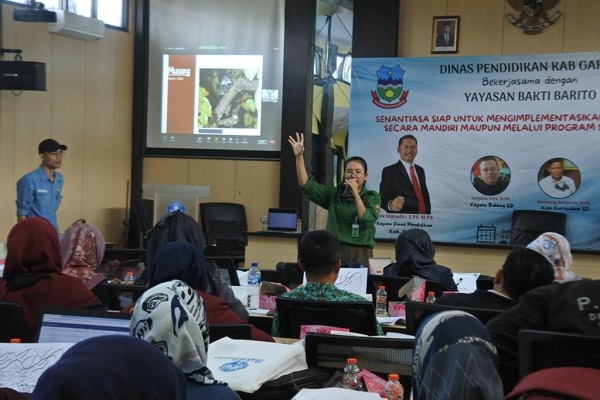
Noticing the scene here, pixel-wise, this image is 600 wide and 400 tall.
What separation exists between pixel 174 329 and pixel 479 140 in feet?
23.8

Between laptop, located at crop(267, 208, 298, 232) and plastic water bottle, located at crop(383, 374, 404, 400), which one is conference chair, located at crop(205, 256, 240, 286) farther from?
laptop, located at crop(267, 208, 298, 232)

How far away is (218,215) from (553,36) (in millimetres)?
4423

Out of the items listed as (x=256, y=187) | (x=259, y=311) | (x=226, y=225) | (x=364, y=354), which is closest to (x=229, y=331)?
(x=364, y=354)

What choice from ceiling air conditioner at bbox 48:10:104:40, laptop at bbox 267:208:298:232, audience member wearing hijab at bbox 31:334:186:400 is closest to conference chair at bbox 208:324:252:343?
audience member wearing hijab at bbox 31:334:186:400

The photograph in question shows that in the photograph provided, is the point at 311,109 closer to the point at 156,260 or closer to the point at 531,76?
the point at 531,76

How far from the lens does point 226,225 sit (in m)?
9.86

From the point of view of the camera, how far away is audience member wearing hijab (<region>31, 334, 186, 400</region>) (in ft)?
3.92

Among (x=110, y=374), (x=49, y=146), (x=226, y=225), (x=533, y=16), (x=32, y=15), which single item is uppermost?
(x=533, y=16)

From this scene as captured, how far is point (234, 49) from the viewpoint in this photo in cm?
1023

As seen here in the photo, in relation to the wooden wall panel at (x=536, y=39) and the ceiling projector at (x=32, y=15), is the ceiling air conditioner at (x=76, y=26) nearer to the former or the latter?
the ceiling projector at (x=32, y=15)

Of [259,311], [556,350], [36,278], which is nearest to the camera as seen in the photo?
[556,350]

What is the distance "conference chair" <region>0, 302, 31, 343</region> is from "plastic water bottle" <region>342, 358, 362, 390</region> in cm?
129

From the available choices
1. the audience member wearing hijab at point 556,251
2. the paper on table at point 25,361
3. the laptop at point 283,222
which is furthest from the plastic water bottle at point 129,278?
the laptop at point 283,222

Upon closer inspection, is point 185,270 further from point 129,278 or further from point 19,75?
point 19,75
